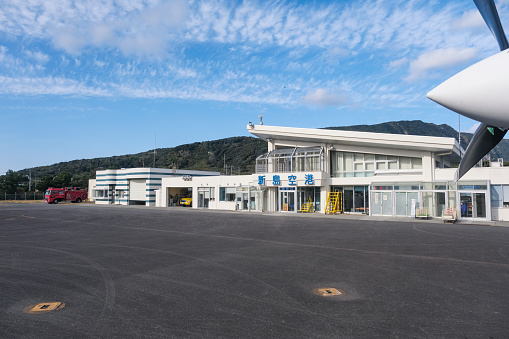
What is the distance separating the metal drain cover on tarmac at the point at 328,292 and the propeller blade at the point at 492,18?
4774mm

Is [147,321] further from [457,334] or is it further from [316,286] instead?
[457,334]

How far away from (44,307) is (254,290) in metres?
3.60

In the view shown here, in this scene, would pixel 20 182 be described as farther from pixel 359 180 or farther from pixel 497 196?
pixel 497 196

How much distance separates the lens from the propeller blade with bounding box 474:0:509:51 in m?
2.96

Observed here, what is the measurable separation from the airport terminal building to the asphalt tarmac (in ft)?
38.1

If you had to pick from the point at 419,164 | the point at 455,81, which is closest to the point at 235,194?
the point at 419,164

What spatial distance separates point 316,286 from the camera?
6.81m

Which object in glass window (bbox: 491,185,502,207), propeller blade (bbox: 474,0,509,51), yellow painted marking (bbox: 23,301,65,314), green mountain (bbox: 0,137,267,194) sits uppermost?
green mountain (bbox: 0,137,267,194)

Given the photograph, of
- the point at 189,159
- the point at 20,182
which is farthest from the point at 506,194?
the point at 189,159

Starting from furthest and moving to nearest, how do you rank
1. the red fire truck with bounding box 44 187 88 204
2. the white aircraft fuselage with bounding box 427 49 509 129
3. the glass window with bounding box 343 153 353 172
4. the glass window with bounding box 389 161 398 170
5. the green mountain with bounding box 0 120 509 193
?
1. the green mountain with bounding box 0 120 509 193
2. the red fire truck with bounding box 44 187 88 204
3. the glass window with bounding box 343 153 353 172
4. the glass window with bounding box 389 161 398 170
5. the white aircraft fuselage with bounding box 427 49 509 129

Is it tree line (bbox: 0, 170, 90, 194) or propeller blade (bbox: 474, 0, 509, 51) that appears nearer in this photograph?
propeller blade (bbox: 474, 0, 509, 51)

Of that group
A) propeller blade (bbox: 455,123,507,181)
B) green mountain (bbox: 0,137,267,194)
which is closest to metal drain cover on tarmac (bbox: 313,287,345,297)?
propeller blade (bbox: 455,123,507,181)

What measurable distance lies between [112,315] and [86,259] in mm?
5002

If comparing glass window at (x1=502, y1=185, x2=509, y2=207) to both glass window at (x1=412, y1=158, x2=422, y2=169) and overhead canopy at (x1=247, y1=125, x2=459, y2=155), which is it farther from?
glass window at (x1=412, y1=158, x2=422, y2=169)
